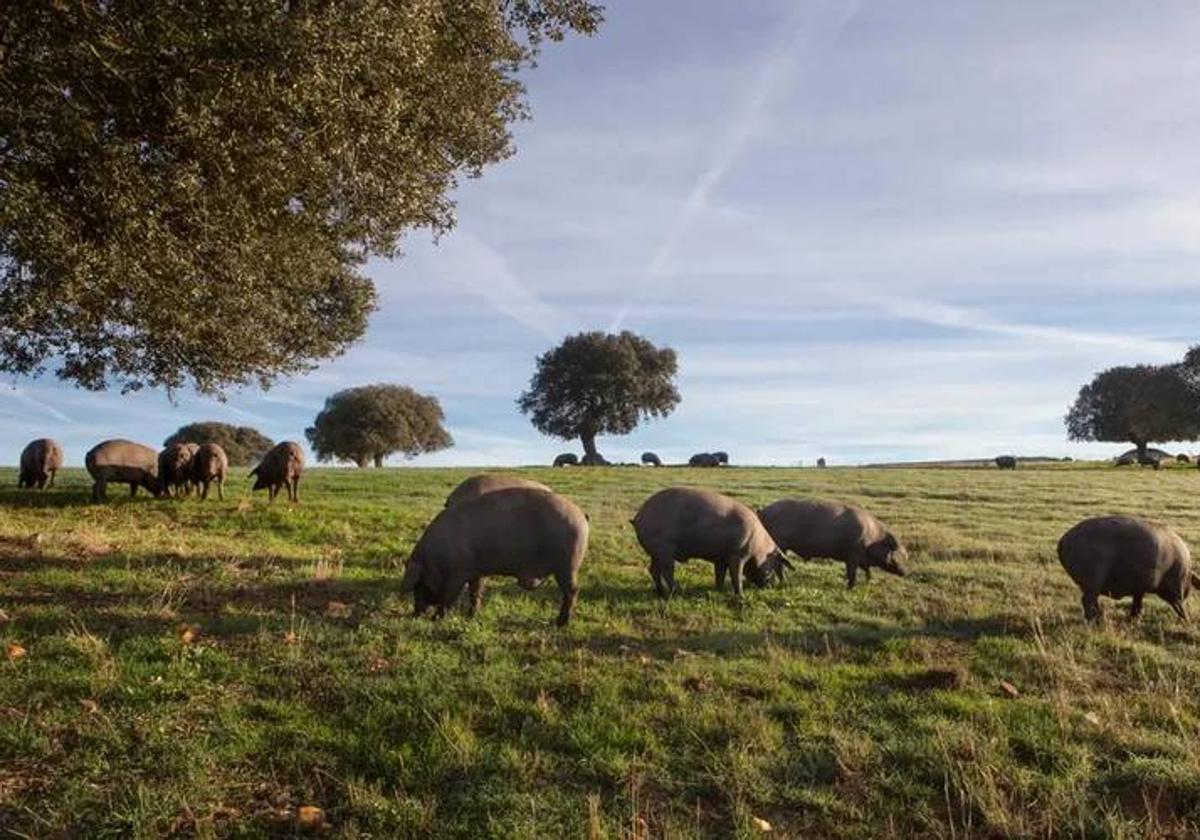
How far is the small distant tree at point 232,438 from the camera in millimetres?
90938

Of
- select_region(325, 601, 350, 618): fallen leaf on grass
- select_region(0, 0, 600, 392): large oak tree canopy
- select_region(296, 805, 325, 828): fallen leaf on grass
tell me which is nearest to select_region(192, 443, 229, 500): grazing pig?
select_region(0, 0, 600, 392): large oak tree canopy

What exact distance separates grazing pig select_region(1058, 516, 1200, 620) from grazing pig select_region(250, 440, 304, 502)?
2220 centimetres

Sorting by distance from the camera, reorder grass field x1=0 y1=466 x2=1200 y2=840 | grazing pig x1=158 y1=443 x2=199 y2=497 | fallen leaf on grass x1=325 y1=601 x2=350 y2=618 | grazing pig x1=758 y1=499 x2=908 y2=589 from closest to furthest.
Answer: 1. grass field x1=0 y1=466 x2=1200 y2=840
2. fallen leaf on grass x1=325 y1=601 x2=350 y2=618
3. grazing pig x1=758 y1=499 x2=908 y2=589
4. grazing pig x1=158 y1=443 x2=199 y2=497

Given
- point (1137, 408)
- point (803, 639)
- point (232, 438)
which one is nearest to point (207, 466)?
point (803, 639)

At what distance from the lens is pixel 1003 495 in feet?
137

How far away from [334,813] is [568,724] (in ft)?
8.34

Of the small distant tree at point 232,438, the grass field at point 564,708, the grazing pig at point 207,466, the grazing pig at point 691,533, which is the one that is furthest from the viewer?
the small distant tree at point 232,438

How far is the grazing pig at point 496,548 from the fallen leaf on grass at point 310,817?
541 centimetres

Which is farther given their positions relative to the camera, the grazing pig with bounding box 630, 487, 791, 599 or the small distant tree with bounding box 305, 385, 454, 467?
the small distant tree with bounding box 305, 385, 454, 467

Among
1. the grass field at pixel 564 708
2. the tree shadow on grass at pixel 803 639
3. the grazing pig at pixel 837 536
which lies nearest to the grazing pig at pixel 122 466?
the grass field at pixel 564 708

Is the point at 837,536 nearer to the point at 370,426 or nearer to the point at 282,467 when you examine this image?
the point at 282,467

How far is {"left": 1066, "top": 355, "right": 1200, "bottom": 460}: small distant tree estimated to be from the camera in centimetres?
9588

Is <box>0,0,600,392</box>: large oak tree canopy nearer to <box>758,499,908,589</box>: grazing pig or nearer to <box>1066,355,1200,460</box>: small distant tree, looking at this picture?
<box>758,499,908,589</box>: grazing pig

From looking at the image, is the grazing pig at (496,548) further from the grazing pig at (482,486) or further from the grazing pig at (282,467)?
the grazing pig at (282,467)
